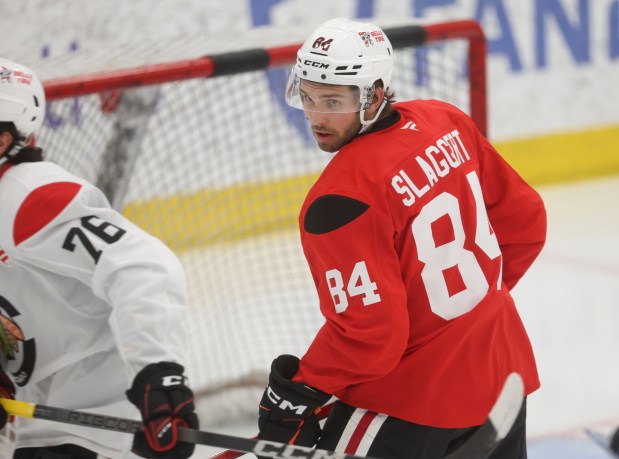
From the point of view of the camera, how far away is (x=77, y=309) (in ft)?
5.84

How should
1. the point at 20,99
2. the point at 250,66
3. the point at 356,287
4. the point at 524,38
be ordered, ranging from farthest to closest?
1. the point at 524,38
2. the point at 250,66
3. the point at 20,99
4. the point at 356,287

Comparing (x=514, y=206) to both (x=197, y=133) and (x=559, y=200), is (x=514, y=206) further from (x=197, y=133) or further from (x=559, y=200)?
(x=559, y=200)

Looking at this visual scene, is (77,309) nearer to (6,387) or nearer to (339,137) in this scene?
(6,387)

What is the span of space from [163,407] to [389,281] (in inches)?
16.5

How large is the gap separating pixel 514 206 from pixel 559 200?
367 cm

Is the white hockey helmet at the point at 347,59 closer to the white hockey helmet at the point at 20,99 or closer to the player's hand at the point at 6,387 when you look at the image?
the white hockey helmet at the point at 20,99

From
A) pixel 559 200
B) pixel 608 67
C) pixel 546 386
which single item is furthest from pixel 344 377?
pixel 608 67

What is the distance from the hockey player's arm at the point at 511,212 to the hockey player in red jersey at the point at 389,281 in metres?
0.10

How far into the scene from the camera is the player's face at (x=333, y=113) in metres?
1.70

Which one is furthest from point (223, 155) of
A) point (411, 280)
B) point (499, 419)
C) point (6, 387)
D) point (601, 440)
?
point (499, 419)

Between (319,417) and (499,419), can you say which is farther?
(319,417)

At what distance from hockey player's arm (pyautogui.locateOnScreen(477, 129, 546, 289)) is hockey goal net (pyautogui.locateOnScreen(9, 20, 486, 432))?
938 millimetres

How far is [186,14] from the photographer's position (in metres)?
4.73

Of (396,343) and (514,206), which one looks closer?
(396,343)
